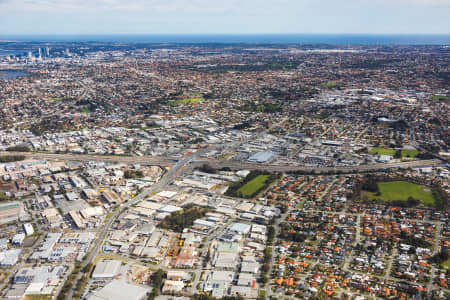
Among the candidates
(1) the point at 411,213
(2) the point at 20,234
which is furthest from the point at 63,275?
(1) the point at 411,213

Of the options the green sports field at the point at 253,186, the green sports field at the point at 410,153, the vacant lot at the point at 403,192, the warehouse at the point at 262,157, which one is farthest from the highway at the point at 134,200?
the green sports field at the point at 410,153

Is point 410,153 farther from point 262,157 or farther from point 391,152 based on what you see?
point 262,157

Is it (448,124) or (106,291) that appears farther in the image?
(448,124)

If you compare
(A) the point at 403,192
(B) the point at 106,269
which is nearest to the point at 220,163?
(A) the point at 403,192

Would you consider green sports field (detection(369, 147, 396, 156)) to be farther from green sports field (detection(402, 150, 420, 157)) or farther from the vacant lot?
the vacant lot

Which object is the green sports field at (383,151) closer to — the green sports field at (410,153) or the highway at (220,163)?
the green sports field at (410,153)

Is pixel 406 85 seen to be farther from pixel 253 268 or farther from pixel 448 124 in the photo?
pixel 253 268

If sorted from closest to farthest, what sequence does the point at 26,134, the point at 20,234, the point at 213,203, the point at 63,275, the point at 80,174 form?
the point at 63,275, the point at 20,234, the point at 213,203, the point at 80,174, the point at 26,134

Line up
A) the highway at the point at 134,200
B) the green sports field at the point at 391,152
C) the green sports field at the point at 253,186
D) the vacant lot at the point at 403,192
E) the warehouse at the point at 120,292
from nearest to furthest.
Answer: the warehouse at the point at 120,292
the highway at the point at 134,200
the vacant lot at the point at 403,192
the green sports field at the point at 253,186
the green sports field at the point at 391,152
